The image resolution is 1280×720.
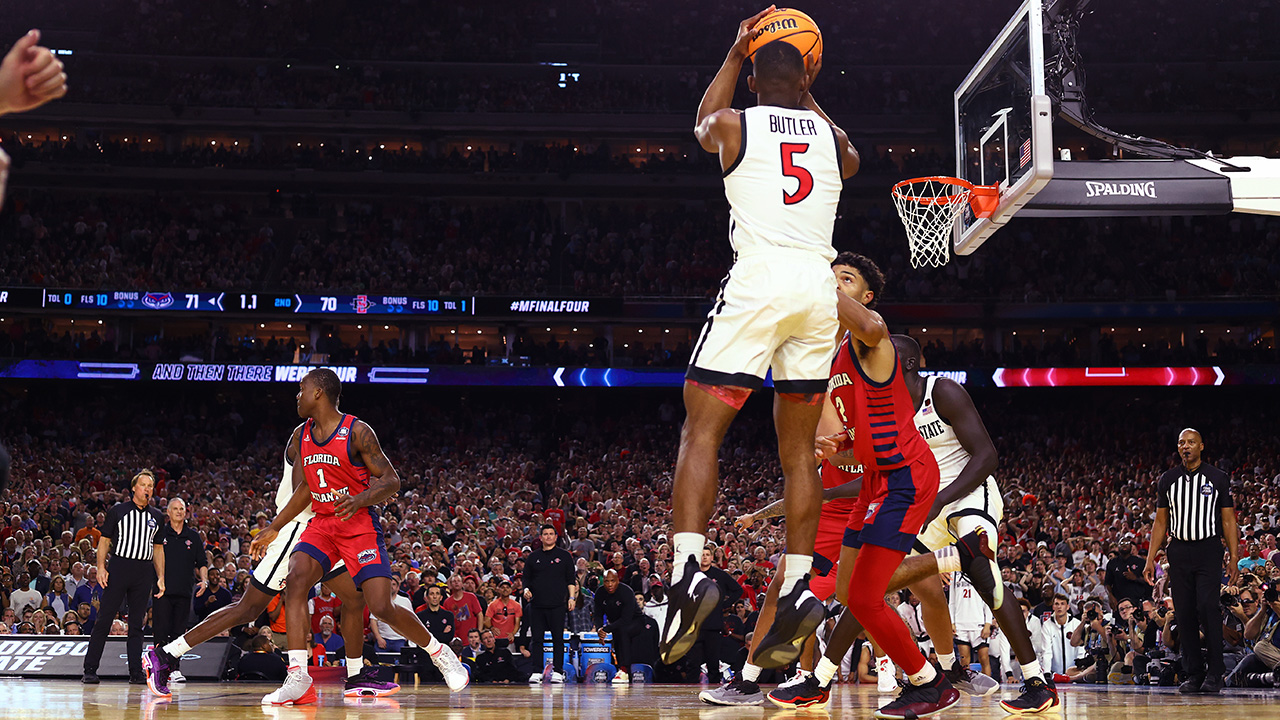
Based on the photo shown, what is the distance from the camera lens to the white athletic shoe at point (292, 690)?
24.3 feet

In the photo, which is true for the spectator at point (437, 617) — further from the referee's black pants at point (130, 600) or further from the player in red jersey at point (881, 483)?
the player in red jersey at point (881, 483)

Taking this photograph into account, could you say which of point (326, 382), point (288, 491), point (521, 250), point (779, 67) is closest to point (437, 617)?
point (288, 491)

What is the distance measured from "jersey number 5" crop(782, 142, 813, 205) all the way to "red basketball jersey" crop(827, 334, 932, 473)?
1.26 m

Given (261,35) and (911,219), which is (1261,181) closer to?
(911,219)

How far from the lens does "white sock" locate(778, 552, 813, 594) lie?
457 cm

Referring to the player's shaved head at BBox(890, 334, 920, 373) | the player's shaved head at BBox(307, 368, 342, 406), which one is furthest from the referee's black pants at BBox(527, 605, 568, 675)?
the player's shaved head at BBox(890, 334, 920, 373)

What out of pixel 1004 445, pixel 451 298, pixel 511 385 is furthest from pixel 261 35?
pixel 1004 445

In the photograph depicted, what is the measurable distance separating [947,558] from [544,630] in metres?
8.05

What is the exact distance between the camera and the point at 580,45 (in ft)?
128

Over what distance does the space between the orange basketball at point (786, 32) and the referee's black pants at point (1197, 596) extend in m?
6.80

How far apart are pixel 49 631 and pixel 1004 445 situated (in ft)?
77.3

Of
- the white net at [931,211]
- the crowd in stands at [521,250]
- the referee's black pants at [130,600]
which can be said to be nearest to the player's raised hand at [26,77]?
the referee's black pants at [130,600]

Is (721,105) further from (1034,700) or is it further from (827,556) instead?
(1034,700)

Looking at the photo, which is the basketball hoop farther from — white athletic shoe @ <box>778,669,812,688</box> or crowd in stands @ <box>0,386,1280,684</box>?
white athletic shoe @ <box>778,669,812,688</box>
